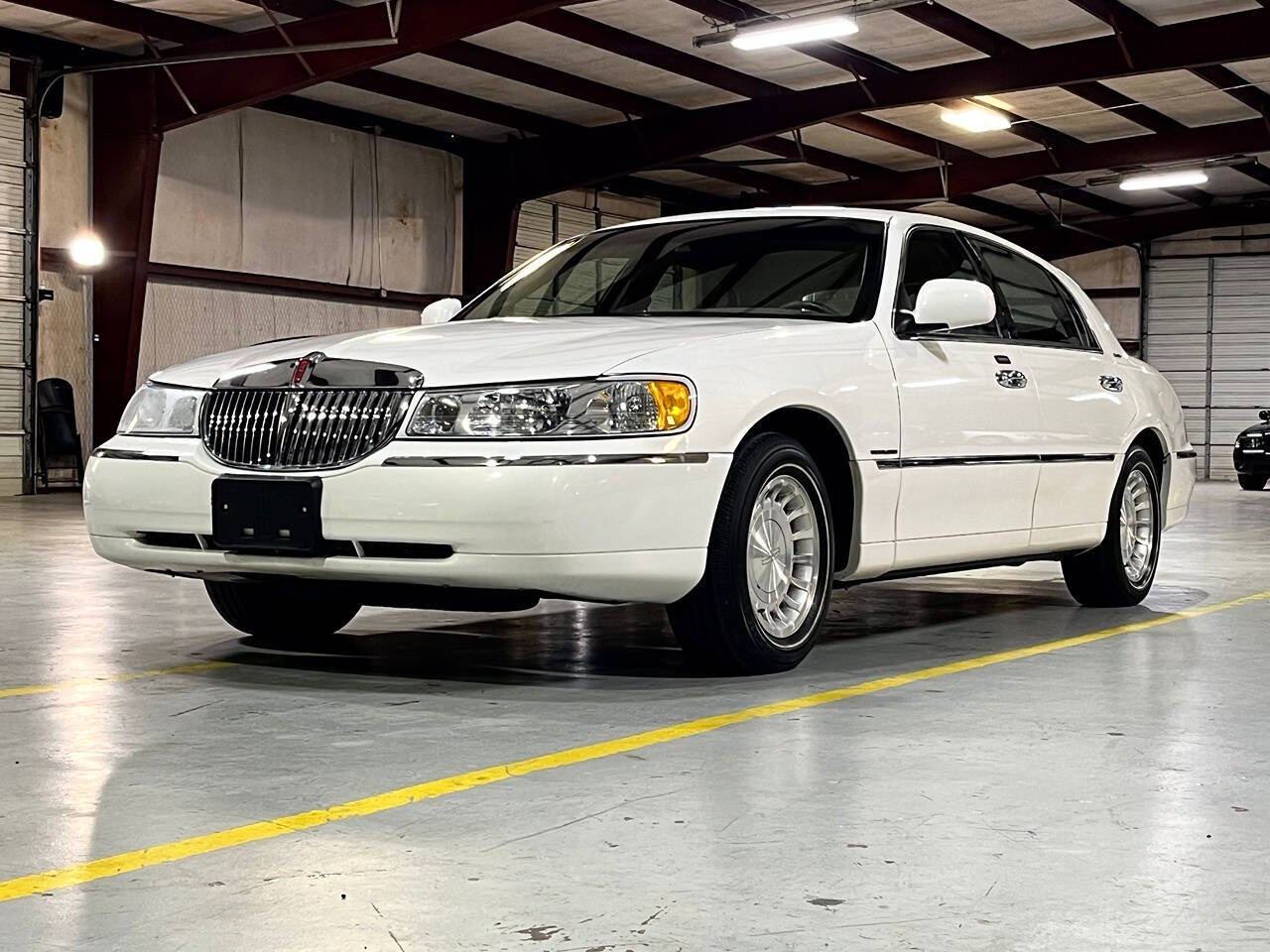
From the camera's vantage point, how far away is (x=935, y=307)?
5789mm

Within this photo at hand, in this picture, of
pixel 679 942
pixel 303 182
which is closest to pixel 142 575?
pixel 679 942

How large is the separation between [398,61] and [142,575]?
13.9 meters

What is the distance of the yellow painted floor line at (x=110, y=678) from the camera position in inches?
195

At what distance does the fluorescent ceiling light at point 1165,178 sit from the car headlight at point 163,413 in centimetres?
2495

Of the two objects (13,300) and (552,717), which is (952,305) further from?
(13,300)

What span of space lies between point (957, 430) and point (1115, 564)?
176cm

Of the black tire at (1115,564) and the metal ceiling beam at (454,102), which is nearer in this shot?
the black tire at (1115,564)

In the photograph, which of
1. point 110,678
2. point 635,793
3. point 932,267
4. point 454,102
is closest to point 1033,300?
point 932,267

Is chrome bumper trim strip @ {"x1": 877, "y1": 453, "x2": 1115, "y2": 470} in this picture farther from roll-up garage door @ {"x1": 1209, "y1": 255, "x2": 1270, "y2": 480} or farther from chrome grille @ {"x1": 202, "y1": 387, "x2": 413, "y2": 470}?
roll-up garage door @ {"x1": 1209, "y1": 255, "x2": 1270, "y2": 480}

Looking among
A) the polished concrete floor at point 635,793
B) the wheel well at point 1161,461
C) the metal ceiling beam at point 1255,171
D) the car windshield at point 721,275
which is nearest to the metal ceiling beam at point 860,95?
the metal ceiling beam at point 1255,171

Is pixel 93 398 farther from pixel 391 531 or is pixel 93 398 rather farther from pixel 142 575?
pixel 391 531

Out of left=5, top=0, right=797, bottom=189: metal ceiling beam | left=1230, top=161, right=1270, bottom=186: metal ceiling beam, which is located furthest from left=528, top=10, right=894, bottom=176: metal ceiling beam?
left=1230, top=161, right=1270, bottom=186: metal ceiling beam

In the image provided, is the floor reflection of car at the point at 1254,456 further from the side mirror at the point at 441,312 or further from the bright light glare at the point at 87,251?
the side mirror at the point at 441,312

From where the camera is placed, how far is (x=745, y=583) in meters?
5.07
